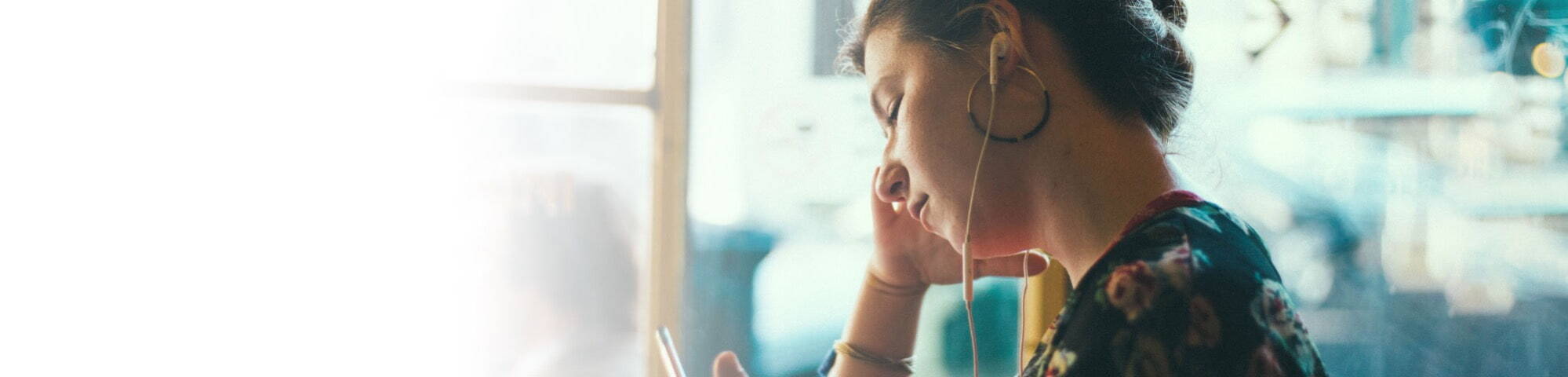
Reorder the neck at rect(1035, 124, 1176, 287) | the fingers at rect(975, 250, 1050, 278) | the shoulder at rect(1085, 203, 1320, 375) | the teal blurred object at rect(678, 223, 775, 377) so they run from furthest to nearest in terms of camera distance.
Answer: the teal blurred object at rect(678, 223, 775, 377) → the fingers at rect(975, 250, 1050, 278) → the neck at rect(1035, 124, 1176, 287) → the shoulder at rect(1085, 203, 1320, 375)

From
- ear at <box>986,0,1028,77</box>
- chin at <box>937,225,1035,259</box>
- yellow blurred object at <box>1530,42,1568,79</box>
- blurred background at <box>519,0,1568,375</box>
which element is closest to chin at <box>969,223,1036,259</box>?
chin at <box>937,225,1035,259</box>

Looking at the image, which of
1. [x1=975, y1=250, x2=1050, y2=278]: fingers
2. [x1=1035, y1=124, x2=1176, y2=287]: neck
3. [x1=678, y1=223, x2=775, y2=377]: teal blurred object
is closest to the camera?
[x1=1035, y1=124, x2=1176, y2=287]: neck

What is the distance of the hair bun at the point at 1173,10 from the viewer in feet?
2.14

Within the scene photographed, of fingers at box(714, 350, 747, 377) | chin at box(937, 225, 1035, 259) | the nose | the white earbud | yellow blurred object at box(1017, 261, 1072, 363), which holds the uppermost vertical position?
the white earbud

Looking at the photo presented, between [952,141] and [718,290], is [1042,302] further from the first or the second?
[952,141]

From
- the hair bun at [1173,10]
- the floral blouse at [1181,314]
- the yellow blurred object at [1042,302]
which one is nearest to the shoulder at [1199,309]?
the floral blouse at [1181,314]

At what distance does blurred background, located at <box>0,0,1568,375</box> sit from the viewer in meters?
0.81

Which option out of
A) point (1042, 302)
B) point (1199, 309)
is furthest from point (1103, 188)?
point (1042, 302)

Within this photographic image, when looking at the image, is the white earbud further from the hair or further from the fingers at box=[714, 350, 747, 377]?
the fingers at box=[714, 350, 747, 377]

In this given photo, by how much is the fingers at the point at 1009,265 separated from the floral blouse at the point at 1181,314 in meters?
0.33

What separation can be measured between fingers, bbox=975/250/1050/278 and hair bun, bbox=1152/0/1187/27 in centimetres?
24

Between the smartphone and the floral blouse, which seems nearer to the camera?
the floral blouse

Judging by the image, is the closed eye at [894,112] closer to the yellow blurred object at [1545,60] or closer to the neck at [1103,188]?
the neck at [1103,188]

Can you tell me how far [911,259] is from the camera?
86 centimetres
